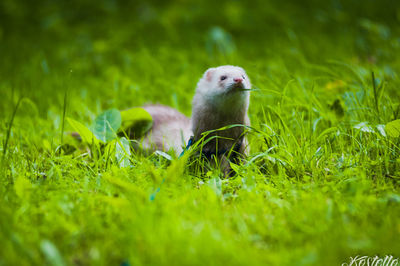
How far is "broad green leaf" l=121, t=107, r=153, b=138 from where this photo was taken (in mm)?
3077

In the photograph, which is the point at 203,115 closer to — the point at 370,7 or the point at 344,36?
the point at 344,36

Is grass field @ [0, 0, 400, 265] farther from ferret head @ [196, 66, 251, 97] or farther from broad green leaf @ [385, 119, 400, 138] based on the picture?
ferret head @ [196, 66, 251, 97]

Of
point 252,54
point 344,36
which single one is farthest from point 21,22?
point 344,36

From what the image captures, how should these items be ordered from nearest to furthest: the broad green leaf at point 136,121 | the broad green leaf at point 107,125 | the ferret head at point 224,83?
the ferret head at point 224,83 → the broad green leaf at point 107,125 → the broad green leaf at point 136,121

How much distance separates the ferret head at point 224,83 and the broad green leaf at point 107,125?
67 centimetres

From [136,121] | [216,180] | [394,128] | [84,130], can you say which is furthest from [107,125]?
[394,128]

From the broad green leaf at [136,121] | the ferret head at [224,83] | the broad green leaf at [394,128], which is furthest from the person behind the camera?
the broad green leaf at [136,121]

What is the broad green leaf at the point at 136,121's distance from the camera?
3077 mm

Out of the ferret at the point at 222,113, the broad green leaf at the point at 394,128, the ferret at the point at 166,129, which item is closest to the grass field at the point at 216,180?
the broad green leaf at the point at 394,128

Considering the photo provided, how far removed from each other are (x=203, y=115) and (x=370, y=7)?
219 inches

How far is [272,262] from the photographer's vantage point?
1.40 metres

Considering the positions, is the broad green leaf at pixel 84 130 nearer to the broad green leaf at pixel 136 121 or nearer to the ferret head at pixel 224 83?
the broad green leaf at pixel 136 121

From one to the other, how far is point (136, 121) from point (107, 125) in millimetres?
348

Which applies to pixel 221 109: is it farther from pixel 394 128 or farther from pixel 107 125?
pixel 394 128
